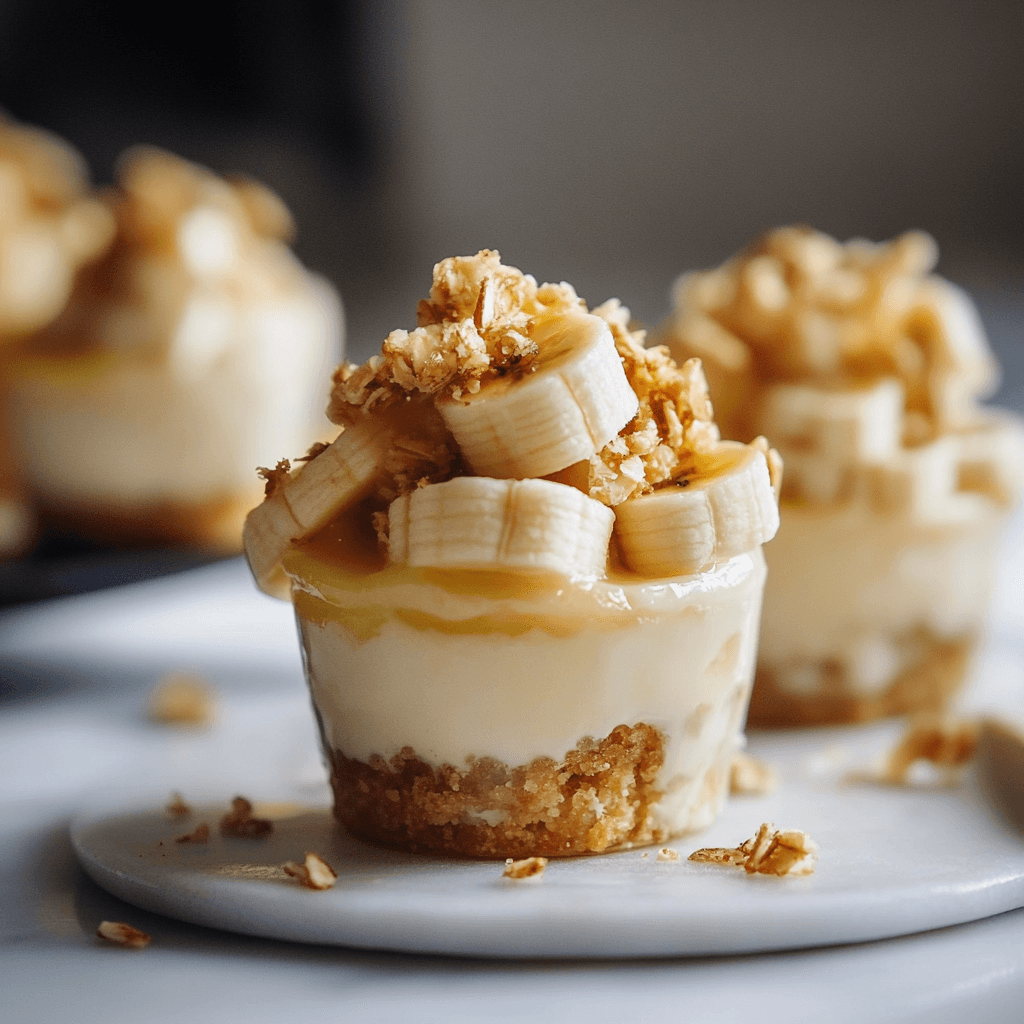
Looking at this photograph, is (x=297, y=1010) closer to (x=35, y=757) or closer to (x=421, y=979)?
(x=421, y=979)

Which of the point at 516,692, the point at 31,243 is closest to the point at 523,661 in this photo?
the point at 516,692

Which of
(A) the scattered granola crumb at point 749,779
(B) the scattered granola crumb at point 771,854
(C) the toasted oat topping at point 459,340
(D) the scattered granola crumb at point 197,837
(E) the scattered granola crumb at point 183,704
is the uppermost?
(C) the toasted oat topping at point 459,340

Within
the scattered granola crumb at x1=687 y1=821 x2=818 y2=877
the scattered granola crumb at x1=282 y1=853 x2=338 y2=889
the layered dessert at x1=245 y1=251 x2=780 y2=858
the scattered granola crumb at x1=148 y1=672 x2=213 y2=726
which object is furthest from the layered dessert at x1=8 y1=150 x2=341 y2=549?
the scattered granola crumb at x1=687 y1=821 x2=818 y2=877

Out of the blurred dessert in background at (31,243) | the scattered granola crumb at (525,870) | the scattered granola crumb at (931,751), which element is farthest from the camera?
the blurred dessert in background at (31,243)

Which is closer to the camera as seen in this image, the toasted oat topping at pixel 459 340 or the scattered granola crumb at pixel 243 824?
the toasted oat topping at pixel 459 340

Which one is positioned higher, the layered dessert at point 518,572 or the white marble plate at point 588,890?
the layered dessert at point 518,572

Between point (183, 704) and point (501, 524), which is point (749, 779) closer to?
point (501, 524)

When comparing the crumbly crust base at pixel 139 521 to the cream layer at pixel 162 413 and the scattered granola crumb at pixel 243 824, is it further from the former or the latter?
the scattered granola crumb at pixel 243 824

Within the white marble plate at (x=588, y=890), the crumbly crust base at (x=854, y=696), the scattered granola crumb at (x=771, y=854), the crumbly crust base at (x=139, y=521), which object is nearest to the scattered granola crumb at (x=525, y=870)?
the white marble plate at (x=588, y=890)
